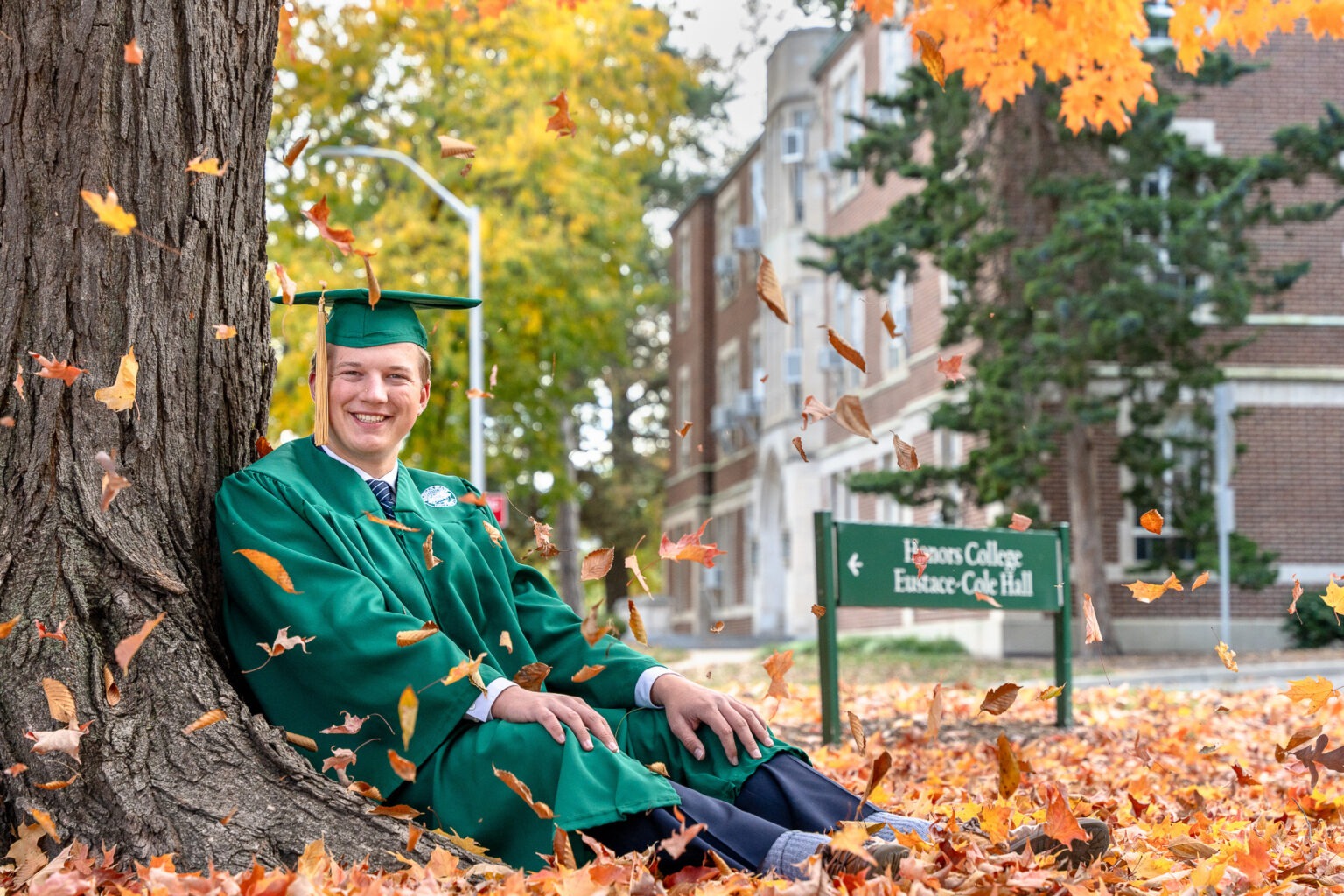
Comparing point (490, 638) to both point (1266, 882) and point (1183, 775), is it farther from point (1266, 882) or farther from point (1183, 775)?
point (1183, 775)

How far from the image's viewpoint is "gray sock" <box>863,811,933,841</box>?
11.7ft

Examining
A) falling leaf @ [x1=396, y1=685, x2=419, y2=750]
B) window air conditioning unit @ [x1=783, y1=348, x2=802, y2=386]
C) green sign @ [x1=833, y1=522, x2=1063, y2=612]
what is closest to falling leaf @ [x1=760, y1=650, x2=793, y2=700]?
falling leaf @ [x1=396, y1=685, x2=419, y2=750]

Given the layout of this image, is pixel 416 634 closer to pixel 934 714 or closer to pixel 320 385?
pixel 320 385

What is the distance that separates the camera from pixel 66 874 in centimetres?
328

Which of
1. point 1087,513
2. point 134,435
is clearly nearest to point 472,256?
point 1087,513

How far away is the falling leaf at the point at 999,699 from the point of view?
3.90 metres

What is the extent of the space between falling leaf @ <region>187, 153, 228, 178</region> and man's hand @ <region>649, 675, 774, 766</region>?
5.76 ft

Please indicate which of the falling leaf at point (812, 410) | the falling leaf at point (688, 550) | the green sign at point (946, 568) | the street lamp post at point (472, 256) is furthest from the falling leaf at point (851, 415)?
the street lamp post at point (472, 256)

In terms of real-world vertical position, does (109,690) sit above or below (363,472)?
below

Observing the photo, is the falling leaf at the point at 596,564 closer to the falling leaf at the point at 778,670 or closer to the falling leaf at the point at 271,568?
the falling leaf at the point at 778,670

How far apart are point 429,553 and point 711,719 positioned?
859mm

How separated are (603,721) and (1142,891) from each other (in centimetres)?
130

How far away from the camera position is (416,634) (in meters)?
3.61

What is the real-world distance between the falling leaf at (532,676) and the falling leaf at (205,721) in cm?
74
